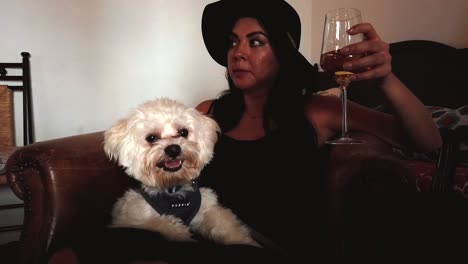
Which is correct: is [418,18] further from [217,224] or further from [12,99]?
[12,99]

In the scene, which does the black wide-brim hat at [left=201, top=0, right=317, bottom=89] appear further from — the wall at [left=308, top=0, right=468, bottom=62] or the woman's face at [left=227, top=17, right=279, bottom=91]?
the wall at [left=308, top=0, right=468, bottom=62]

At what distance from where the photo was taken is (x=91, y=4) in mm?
2828

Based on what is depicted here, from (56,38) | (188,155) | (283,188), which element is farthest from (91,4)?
(283,188)

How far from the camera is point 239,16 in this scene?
5.08 ft

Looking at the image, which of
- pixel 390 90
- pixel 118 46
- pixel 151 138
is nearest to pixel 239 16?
pixel 151 138

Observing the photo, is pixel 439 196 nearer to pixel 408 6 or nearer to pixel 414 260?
pixel 414 260

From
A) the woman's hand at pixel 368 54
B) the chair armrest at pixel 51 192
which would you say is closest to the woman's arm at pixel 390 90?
the woman's hand at pixel 368 54

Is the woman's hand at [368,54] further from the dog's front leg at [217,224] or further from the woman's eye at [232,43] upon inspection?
the woman's eye at [232,43]

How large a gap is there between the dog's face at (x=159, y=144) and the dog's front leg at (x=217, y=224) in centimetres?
11

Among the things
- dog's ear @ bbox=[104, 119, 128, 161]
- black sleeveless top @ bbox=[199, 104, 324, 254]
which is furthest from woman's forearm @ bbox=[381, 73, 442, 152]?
dog's ear @ bbox=[104, 119, 128, 161]

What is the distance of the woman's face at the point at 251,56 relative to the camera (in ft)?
4.83

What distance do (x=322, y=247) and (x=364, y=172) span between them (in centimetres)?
25

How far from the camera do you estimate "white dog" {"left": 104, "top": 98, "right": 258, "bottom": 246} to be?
122 centimetres

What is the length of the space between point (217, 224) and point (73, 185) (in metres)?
0.46
